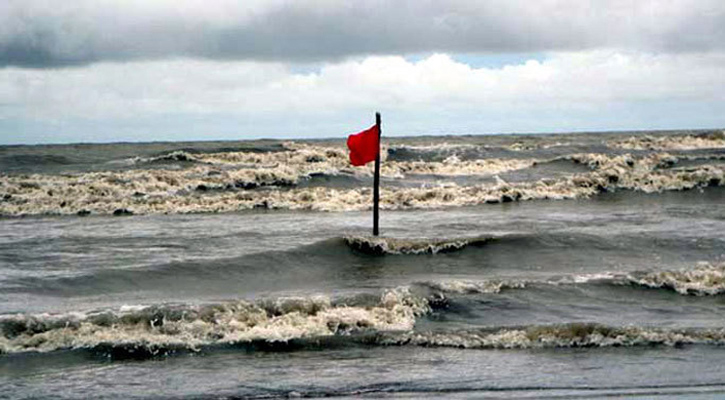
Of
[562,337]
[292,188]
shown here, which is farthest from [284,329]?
[292,188]

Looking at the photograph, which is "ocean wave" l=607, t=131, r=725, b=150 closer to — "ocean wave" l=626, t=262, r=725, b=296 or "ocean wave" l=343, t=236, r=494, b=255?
"ocean wave" l=343, t=236, r=494, b=255

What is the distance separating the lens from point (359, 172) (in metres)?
37.4

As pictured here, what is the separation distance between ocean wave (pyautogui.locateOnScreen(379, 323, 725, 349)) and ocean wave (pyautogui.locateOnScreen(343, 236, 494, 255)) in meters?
6.45

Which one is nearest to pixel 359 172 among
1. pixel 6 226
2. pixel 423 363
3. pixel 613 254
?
pixel 6 226

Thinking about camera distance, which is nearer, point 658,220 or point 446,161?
point 658,220

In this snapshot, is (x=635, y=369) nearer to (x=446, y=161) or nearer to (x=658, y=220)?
(x=658, y=220)

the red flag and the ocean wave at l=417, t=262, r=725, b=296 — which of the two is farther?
the red flag

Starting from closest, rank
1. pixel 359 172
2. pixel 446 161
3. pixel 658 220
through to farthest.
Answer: pixel 658 220 → pixel 359 172 → pixel 446 161

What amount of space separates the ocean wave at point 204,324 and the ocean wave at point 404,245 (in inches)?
195

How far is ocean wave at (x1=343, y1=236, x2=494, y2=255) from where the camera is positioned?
17.6 metres

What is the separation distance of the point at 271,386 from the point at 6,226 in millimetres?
18102

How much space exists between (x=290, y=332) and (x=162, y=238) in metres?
10.3

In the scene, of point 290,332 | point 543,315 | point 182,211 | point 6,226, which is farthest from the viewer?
point 182,211

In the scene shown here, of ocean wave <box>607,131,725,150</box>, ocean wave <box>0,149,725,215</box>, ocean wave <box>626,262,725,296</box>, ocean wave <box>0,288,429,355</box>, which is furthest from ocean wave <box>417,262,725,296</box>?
ocean wave <box>607,131,725,150</box>
